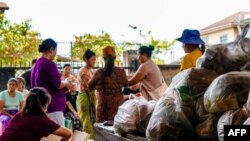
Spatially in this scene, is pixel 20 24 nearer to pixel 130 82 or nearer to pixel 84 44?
pixel 84 44

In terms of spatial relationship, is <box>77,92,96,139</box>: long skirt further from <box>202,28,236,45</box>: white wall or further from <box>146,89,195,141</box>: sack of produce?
<box>202,28,236,45</box>: white wall

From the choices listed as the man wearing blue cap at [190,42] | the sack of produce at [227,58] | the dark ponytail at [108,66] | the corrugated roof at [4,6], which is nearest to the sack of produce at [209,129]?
the sack of produce at [227,58]

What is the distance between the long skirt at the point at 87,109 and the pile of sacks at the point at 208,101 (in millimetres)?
3430

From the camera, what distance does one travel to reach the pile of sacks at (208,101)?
214 centimetres

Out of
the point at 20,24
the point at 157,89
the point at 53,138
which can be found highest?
the point at 20,24

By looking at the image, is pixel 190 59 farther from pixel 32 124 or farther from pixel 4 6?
pixel 4 6

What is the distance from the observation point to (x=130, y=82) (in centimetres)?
527

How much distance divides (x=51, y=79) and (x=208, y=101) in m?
2.82

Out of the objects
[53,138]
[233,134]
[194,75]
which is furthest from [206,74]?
[53,138]

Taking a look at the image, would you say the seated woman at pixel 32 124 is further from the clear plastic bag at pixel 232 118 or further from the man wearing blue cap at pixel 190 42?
the clear plastic bag at pixel 232 118

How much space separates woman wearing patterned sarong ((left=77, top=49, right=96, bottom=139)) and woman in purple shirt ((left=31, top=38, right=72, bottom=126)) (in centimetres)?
114

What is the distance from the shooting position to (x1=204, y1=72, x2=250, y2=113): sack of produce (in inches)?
84.0

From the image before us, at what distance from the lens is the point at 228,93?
2150 millimetres

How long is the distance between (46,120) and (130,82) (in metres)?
1.53
